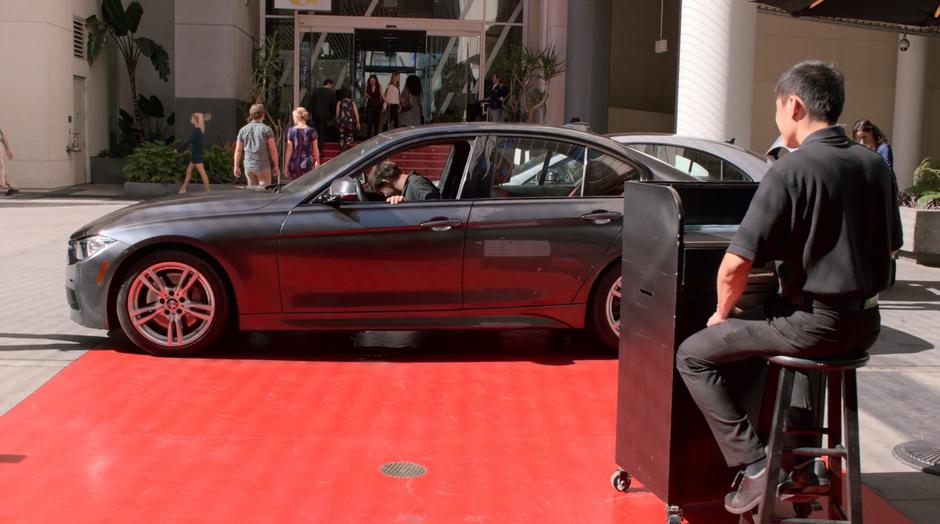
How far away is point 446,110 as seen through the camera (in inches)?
A: 1173

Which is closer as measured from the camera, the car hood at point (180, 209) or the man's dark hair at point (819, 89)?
the man's dark hair at point (819, 89)

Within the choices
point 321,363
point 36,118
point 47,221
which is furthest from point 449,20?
point 321,363

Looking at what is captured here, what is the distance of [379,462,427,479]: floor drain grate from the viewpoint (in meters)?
4.91

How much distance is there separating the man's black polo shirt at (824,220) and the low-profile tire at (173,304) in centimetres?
434

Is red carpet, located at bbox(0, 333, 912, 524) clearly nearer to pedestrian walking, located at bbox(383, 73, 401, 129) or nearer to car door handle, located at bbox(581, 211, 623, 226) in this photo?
car door handle, located at bbox(581, 211, 623, 226)

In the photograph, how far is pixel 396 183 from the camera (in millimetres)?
7328

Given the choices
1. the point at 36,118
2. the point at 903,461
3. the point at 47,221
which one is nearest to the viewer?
the point at 903,461

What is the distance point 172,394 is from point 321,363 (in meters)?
1.18

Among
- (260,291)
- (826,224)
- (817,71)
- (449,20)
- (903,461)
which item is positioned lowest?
(903,461)

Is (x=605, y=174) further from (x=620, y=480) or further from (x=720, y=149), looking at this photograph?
(x=620, y=480)

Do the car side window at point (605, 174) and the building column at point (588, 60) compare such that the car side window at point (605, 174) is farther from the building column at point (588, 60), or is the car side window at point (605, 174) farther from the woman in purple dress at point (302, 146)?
the building column at point (588, 60)

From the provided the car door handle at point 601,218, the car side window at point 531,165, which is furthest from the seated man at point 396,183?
the car door handle at point 601,218

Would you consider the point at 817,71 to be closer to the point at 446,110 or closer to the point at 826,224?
the point at 826,224

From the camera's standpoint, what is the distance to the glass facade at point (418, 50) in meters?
29.1
